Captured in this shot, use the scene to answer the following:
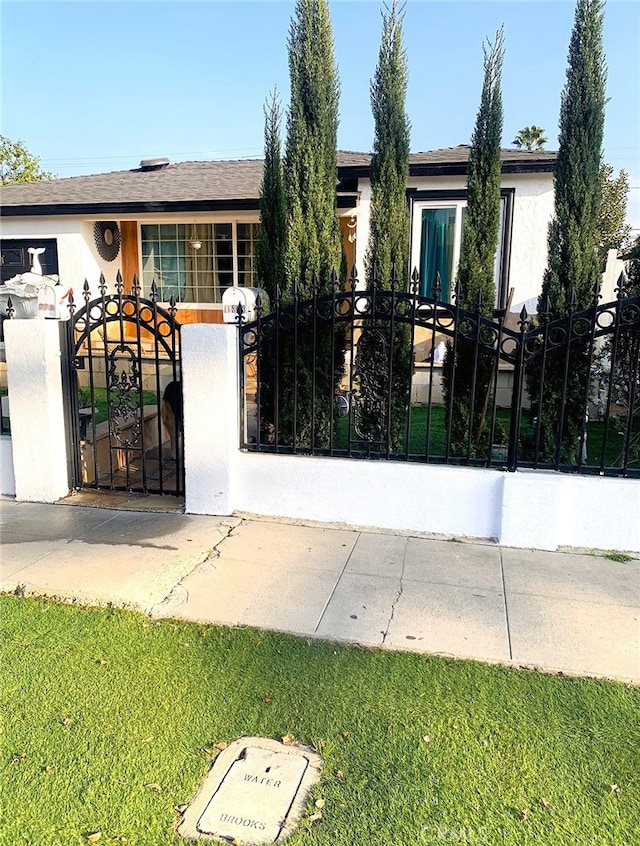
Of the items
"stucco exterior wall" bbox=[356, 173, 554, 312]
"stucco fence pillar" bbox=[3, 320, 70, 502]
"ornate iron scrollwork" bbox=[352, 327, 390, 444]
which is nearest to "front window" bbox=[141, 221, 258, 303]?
"stucco exterior wall" bbox=[356, 173, 554, 312]

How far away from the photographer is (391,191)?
6.65 meters

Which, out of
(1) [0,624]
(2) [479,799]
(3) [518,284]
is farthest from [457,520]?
(3) [518,284]

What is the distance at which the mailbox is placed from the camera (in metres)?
5.48

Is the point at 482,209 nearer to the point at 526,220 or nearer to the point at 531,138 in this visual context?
the point at 526,220

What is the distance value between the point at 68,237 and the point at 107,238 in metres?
0.95

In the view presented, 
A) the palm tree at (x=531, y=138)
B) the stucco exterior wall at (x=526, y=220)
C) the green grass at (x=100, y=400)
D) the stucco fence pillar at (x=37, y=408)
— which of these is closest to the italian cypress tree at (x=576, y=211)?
the stucco exterior wall at (x=526, y=220)

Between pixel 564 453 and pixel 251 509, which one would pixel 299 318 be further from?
pixel 564 453

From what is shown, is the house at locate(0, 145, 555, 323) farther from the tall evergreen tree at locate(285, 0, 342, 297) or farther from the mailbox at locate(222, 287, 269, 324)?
the tall evergreen tree at locate(285, 0, 342, 297)

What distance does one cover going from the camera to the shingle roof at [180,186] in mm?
10180

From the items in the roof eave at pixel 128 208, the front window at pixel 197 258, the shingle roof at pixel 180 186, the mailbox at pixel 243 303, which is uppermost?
the shingle roof at pixel 180 186

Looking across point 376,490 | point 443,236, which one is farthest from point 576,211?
point 443,236

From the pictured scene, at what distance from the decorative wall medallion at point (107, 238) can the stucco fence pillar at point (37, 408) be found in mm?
8331

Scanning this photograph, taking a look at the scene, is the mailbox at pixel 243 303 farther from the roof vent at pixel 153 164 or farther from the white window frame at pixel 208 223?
the roof vent at pixel 153 164

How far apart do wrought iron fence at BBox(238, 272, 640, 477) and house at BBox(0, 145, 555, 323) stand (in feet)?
11.1
